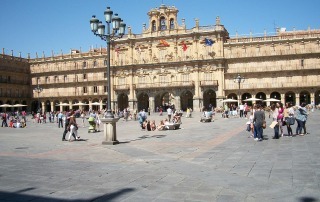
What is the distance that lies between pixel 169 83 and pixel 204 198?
50385 millimetres

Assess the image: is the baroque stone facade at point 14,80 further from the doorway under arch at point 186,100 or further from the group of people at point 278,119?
the group of people at point 278,119

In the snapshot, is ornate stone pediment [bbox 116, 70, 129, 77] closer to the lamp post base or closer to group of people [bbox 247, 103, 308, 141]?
group of people [bbox 247, 103, 308, 141]

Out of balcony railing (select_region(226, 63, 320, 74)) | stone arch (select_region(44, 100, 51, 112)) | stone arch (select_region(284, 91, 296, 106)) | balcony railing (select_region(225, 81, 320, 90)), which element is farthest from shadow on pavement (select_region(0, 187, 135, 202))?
stone arch (select_region(44, 100, 51, 112))

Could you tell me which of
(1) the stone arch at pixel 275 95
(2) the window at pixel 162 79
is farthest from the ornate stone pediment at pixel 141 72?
(1) the stone arch at pixel 275 95

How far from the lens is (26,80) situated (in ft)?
227

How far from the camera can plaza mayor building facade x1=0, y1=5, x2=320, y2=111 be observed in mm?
50906

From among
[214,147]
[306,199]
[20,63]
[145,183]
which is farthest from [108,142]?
[20,63]

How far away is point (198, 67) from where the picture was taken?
5441cm

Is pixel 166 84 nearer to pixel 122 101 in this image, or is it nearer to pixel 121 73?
pixel 121 73

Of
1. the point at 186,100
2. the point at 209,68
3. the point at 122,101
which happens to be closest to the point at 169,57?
the point at 209,68

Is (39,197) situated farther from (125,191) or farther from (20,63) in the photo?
(20,63)

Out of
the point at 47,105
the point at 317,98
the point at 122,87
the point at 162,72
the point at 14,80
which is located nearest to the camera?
the point at 317,98

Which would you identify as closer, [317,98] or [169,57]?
[317,98]

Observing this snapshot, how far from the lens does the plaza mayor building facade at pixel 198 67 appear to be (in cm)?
5091
